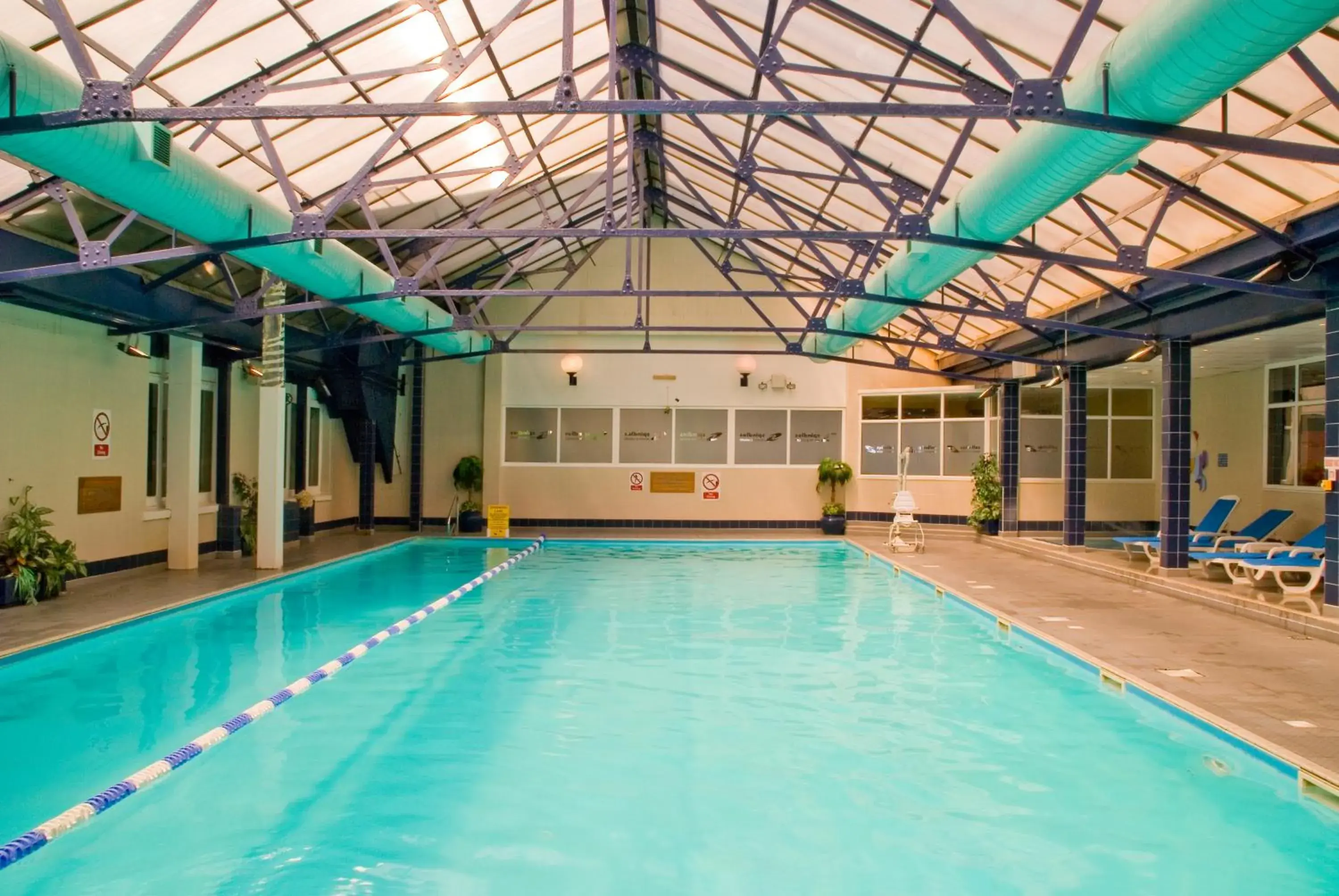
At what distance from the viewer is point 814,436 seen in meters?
18.5

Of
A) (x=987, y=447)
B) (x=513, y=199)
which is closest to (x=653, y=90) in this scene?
(x=513, y=199)

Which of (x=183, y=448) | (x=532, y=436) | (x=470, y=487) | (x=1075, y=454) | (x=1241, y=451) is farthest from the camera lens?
(x=532, y=436)

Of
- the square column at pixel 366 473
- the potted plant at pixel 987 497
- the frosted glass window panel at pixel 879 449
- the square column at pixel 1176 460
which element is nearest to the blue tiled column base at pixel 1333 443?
the square column at pixel 1176 460

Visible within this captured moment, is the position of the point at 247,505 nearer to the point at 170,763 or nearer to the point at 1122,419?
the point at 170,763

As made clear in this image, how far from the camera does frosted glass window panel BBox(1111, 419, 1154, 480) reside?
678 inches

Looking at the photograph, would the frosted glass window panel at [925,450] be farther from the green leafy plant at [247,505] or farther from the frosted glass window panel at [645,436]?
the green leafy plant at [247,505]

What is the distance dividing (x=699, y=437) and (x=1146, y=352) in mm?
9088

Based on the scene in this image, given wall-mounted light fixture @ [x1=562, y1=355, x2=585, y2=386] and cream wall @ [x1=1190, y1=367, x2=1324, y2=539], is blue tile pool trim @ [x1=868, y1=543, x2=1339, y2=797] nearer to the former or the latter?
cream wall @ [x1=1190, y1=367, x2=1324, y2=539]

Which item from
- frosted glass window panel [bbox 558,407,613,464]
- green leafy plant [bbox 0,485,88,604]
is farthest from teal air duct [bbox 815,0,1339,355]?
frosted glass window panel [bbox 558,407,613,464]

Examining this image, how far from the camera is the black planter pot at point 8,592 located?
8.34 m

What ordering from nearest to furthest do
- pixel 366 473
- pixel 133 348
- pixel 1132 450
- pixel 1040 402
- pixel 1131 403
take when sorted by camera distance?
1. pixel 133 348
2. pixel 366 473
3. pixel 1132 450
4. pixel 1131 403
5. pixel 1040 402

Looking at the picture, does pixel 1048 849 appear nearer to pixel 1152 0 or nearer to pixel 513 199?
pixel 1152 0

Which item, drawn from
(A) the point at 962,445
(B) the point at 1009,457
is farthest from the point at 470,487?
(B) the point at 1009,457

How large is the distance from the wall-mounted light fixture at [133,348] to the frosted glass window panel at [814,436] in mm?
11644
